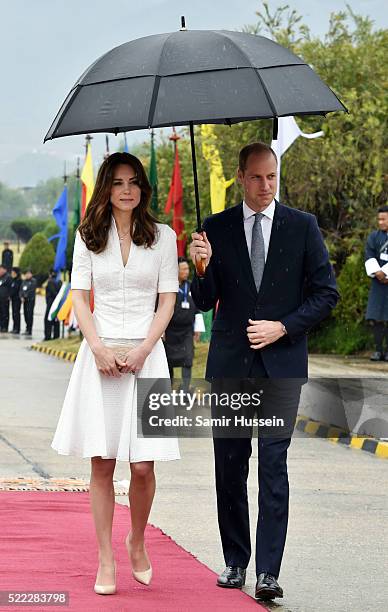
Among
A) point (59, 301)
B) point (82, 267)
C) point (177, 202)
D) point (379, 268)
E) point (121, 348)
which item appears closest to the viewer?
point (121, 348)

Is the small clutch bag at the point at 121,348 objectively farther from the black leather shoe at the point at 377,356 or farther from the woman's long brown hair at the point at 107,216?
the black leather shoe at the point at 377,356

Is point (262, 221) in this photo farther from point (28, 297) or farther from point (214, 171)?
point (28, 297)

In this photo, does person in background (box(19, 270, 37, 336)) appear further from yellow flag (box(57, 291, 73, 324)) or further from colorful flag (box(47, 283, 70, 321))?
yellow flag (box(57, 291, 73, 324))

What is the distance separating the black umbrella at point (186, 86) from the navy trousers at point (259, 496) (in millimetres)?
1134

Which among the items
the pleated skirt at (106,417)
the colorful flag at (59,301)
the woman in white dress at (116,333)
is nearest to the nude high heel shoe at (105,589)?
the woman in white dress at (116,333)

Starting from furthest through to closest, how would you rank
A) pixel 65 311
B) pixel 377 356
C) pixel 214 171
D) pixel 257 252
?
1. pixel 65 311
2. pixel 214 171
3. pixel 377 356
4. pixel 257 252

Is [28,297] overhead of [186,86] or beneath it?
beneath

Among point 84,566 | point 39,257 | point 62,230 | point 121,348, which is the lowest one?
point 39,257

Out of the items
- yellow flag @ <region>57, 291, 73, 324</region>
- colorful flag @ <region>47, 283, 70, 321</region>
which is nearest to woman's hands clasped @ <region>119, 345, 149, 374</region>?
yellow flag @ <region>57, 291, 73, 324</region>

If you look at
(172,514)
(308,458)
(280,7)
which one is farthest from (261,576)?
(280,7)

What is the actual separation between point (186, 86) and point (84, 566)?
2388mm

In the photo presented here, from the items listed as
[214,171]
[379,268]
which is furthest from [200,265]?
[214,171]

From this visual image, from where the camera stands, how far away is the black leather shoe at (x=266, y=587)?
6.50 metres

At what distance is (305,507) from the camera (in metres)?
9.70
